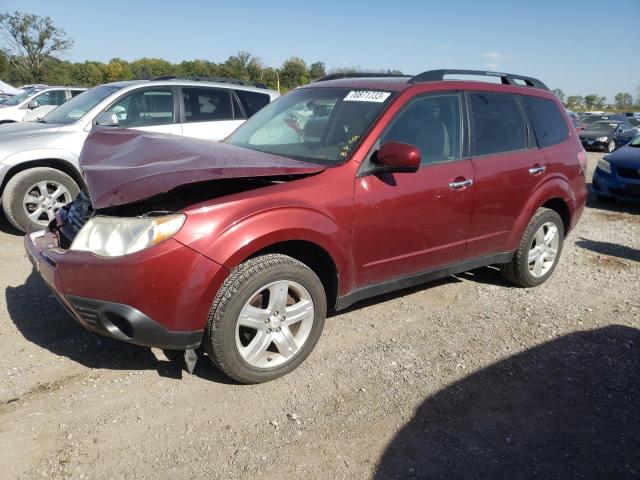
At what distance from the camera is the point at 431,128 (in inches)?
144

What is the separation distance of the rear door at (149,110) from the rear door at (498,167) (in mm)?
3994

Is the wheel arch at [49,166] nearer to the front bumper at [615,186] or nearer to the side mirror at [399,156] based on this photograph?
Answer: the side mirror at [399,156]

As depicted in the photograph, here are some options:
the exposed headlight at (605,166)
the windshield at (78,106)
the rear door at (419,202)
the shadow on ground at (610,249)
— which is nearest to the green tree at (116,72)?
the windshield at (78,106)

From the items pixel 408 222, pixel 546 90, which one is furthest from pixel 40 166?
pixel 546 90

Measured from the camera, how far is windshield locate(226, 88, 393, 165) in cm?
337

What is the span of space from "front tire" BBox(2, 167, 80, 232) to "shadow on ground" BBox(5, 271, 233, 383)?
5.99 feet

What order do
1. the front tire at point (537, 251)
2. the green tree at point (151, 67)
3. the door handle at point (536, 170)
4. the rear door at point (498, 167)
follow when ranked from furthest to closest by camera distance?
the green tree at point (151, 67)
the front tire at point (537, 251)
the door handle at point (536, 170)
the rear door at point (498, 167)

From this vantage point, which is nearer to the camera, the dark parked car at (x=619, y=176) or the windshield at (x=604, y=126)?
the dark parked car at (x=619, y=176)

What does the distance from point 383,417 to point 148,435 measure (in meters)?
1.23

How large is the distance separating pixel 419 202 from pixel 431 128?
1.98 feet

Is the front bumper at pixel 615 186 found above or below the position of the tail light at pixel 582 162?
below

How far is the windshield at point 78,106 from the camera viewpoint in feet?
20.5

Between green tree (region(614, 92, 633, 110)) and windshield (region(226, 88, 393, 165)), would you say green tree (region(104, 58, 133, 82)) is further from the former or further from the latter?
green tree (region(614, 92, 633, 110))

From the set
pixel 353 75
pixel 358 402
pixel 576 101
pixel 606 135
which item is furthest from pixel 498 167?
pixel 576 101
